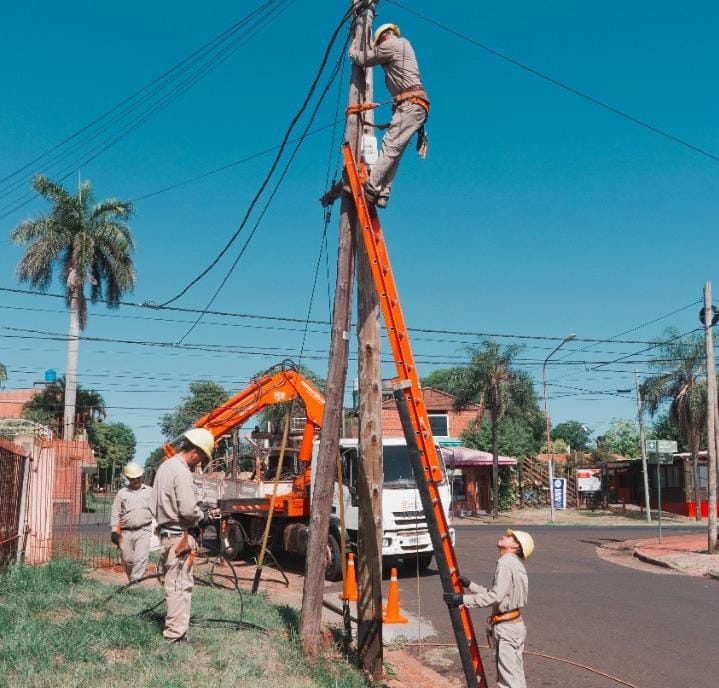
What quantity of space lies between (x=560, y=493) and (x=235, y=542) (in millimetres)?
30392

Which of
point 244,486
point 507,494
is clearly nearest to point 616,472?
point 507,494

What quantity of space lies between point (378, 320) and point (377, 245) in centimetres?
106

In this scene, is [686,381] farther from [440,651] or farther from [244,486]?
[440,651]

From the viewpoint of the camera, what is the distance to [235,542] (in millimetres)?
18281

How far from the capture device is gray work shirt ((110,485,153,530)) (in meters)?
11.7

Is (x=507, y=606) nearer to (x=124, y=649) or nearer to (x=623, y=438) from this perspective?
(x=124, y=649)

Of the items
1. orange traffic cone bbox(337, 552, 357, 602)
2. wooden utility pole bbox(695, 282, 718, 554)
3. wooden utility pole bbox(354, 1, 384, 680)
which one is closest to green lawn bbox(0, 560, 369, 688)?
orange traffic cone bbox(337, 552, 357, 602)

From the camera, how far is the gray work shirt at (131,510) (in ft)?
38.5

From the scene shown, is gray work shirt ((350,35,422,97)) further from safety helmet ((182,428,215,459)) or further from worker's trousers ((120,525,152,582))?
worker's trousers ((120,525,152,582))

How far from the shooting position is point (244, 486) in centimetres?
1827

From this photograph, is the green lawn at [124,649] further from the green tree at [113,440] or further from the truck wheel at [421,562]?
the green tree at [113,440]

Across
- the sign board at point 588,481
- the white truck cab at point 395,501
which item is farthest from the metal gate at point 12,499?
the sign board at point 588,481

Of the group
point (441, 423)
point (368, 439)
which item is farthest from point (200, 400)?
point (368, 439)

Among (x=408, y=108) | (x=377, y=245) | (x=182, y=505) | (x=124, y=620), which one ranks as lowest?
(x=124, y=620)
